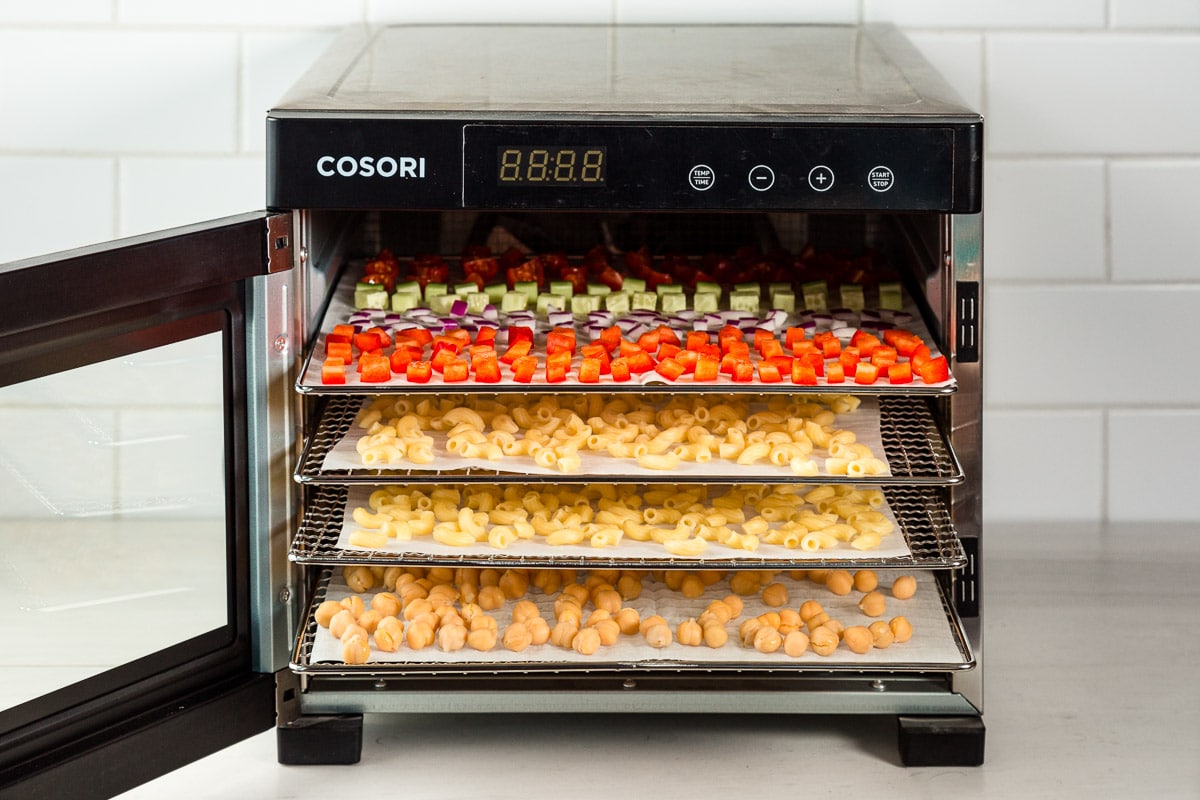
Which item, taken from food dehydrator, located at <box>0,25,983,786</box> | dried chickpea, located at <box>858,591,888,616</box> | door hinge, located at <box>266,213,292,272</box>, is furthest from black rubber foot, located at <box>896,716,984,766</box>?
door hinge, located at <box>266,213,292,272</box>

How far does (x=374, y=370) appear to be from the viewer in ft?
3.89

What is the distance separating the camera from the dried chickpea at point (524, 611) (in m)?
1.22

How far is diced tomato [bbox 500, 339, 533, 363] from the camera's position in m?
1.22

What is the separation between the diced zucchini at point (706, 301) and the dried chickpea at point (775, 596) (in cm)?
31

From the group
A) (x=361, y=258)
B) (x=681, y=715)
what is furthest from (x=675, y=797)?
(x=361, y=258)

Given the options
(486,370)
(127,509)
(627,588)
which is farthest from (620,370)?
(127,509)

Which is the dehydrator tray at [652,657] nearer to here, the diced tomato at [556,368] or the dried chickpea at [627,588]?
the dried chickpea at [627,588]

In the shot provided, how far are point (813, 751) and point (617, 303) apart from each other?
1.65 ft

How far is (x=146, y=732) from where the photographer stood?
1.07 m

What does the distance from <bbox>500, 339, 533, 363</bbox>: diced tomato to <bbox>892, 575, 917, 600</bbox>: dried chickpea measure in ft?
1.37

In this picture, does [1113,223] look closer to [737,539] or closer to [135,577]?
[737,539]

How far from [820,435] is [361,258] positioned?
2.02 ft

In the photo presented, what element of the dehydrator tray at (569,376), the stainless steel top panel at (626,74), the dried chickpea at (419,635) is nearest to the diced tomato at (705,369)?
the dehydrator tray at (569,376)

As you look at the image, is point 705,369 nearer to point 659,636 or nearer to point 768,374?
point 768,374
